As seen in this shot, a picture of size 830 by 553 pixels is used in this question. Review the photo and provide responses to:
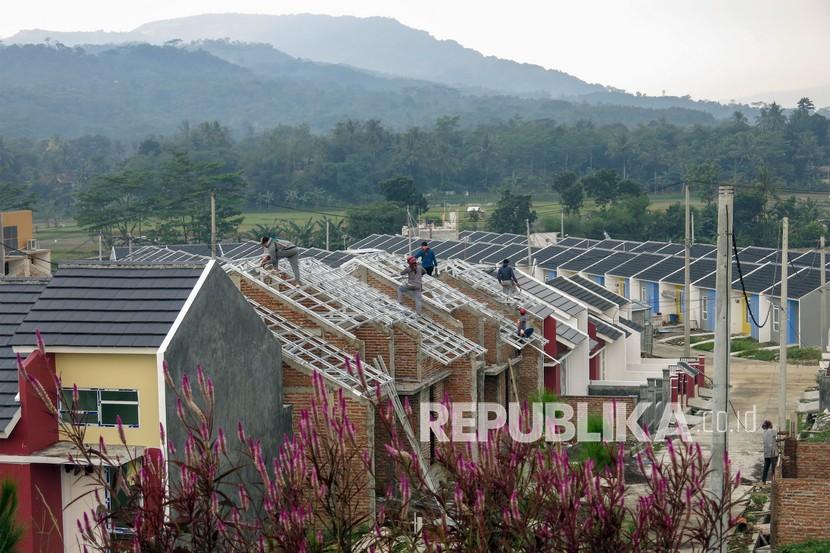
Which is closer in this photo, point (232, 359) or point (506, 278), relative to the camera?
point (232, 359)

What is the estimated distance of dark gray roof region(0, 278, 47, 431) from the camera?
17141 mm

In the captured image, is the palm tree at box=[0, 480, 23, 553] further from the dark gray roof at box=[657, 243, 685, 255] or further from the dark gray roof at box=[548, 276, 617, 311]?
the dark gray roof at box=[657, 243, 685, 255]

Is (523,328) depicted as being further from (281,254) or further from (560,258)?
(560,258)

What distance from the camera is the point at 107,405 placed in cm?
1748

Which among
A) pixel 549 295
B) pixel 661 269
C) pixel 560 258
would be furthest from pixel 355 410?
pixel 560 258

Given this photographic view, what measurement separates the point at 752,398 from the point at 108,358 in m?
27.3

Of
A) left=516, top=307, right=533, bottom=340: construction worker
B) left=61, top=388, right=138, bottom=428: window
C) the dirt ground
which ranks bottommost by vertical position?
the dirt ground

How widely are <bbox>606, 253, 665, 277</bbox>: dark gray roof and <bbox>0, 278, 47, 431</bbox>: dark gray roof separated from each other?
46.0 meters

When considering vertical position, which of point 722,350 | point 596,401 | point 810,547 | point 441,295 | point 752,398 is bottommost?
point 752,398

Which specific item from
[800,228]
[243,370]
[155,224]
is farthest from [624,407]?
[155,224]

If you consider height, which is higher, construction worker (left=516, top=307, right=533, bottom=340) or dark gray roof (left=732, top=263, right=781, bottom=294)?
construction worker (left=516, top=307, right=533, bottom=340)

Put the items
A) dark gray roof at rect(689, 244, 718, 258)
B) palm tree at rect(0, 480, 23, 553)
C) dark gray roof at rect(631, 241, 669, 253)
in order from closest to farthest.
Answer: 1. palm tree at rect(0, 480, 23, 553)
2. dark gray roof at rect(689, 244, 718, 258)
3. dark gray roof at rect(631, 241, 669, 253)

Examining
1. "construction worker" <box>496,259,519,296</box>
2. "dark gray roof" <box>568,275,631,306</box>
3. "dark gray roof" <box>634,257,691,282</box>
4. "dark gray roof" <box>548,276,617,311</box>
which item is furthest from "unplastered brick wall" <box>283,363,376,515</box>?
"dark gray roof" <box>634,257,691,282</box>

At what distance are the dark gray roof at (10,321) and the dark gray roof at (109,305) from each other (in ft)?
1.48
